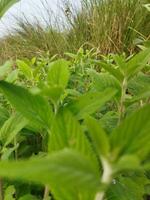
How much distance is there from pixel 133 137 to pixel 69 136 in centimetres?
6

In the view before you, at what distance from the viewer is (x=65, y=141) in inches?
15.5

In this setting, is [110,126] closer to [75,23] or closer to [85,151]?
[85,151]

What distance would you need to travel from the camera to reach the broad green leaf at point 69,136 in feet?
1.25

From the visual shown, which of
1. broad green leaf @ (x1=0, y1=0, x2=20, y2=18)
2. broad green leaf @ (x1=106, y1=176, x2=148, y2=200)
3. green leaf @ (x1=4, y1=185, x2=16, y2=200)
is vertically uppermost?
broad green leaf @ (x1=0, y1=0, x2=20, y2=18)

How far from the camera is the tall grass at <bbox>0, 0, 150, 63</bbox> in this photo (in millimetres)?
4449

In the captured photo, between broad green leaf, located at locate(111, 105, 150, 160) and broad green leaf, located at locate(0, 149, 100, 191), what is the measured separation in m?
0.05

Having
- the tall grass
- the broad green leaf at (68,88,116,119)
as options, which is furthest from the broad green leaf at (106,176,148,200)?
the tall grass

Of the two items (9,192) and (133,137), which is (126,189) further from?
(133,137)

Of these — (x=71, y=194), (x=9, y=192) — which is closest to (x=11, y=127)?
(x=9, y=192)

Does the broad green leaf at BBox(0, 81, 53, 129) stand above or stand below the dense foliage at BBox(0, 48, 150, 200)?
above

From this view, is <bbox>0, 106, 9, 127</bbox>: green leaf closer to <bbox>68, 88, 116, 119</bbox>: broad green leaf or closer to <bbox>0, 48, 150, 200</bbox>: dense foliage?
<bbox>0, 48, 150, 200</bbox>: dense foliage

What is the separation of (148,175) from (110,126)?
16 cm

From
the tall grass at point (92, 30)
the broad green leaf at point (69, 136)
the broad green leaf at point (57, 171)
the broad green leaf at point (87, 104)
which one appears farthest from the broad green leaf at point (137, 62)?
the tall grass at point (92, 30)

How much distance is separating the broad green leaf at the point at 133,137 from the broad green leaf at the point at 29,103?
0.19 metres
